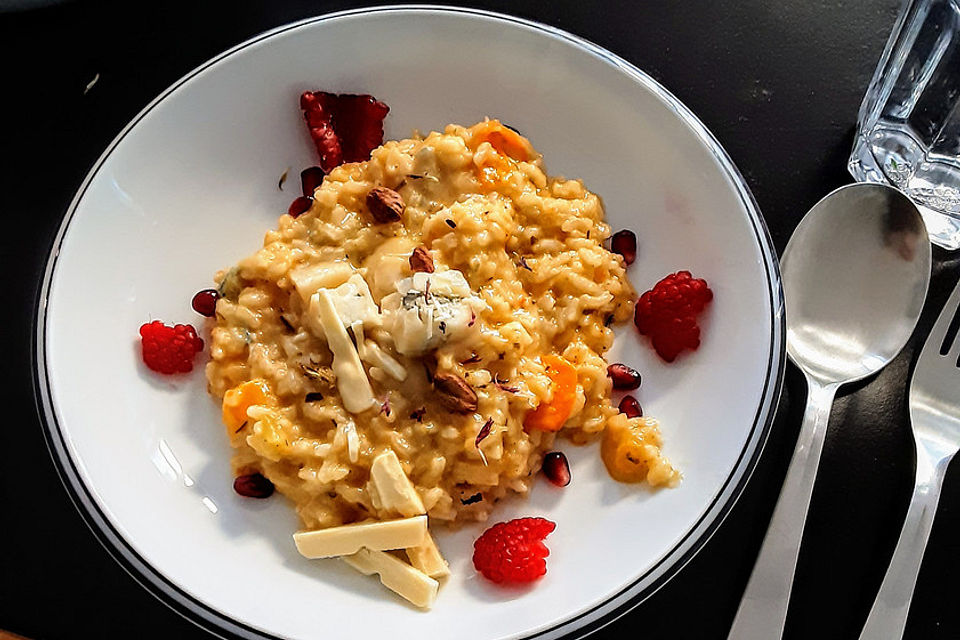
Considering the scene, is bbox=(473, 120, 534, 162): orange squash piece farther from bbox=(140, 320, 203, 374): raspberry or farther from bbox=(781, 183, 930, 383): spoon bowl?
bbox=(140, 320, 203, 374): raspberry

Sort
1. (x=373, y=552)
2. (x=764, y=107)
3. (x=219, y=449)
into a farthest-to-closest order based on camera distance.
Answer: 1. (x=764, y=107)
2. (x=219, y=449)
3. (x=373, y=552)

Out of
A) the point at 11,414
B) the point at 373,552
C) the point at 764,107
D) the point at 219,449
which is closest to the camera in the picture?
the point at 373,552

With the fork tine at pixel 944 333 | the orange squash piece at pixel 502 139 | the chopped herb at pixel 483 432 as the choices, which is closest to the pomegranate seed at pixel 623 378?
the chopped herb at pixel 483 432

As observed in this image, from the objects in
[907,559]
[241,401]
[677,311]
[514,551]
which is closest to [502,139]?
[677,311]

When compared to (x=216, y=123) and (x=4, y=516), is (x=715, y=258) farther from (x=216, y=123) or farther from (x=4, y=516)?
(x=4, y=516)

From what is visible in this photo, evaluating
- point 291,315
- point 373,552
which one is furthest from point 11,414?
point 373,552

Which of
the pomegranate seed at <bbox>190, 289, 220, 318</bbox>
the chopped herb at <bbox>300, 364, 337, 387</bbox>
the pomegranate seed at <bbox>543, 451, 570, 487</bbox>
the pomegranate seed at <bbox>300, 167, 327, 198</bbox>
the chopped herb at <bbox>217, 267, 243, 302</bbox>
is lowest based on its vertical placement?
the pomegranate seed at <bbox>543, 451, 570, 487</bbox>

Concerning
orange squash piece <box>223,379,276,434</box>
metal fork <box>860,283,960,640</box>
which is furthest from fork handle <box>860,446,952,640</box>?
orange squash piece <box>223,379,276,434</box>
